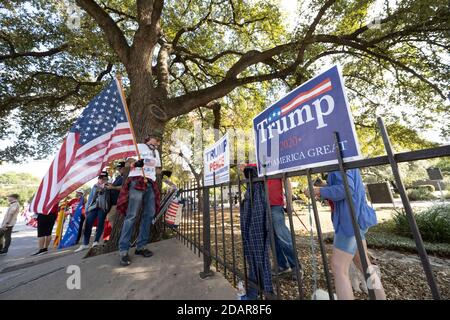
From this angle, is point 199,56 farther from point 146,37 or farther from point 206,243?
point 206,243

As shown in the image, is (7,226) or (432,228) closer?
(432,228)

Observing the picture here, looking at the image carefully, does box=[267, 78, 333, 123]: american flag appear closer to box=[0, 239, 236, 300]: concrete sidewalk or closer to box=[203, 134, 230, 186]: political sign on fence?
box=[203, 134, 230, 186]: political sign on fence

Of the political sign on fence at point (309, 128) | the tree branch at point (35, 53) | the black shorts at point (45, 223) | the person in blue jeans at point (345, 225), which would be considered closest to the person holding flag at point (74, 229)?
the black shorts at point (45, 223)

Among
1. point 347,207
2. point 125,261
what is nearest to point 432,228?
point 347,207

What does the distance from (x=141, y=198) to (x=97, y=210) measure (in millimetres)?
3130

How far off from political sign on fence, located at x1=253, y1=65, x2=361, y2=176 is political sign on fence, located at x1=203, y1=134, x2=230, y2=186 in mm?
737

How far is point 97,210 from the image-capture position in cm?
559

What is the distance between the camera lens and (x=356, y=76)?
7.01 meters

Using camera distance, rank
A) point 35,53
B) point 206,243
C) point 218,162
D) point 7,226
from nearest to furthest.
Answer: point 206,243
point 218,162
point 7,226
point 35,53

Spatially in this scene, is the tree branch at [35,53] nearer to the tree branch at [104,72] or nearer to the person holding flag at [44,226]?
the tree branch at [104,72]

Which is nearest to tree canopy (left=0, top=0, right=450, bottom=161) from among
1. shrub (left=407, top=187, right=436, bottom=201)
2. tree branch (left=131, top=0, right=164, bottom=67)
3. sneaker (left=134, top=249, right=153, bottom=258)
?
tree branch (left=131, top=0, right=164, bottom=67)

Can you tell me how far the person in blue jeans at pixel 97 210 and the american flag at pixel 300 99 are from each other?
16.2ft

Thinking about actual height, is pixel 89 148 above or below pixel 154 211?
above

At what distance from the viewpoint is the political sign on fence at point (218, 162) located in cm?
264
